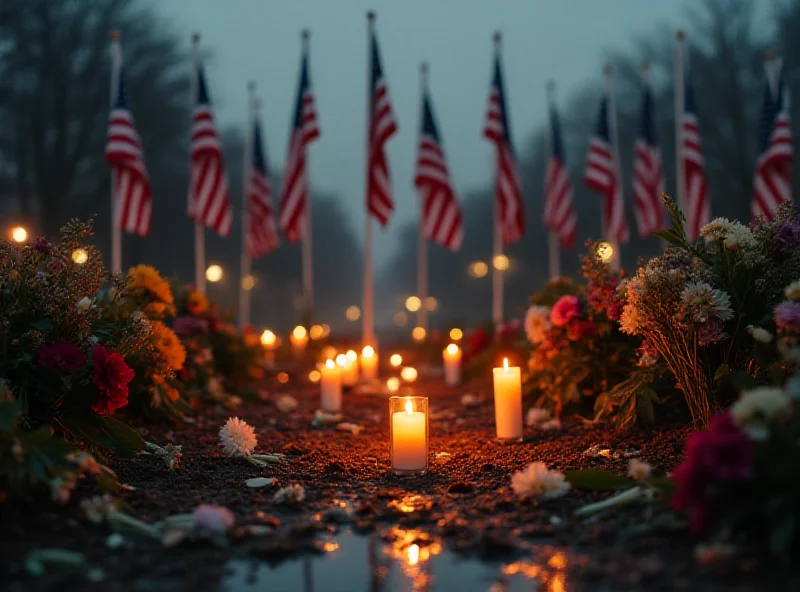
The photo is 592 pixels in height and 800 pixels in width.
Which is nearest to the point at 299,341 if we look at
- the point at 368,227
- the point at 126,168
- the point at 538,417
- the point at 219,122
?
the point at 368,227

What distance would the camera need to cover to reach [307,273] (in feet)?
51.1

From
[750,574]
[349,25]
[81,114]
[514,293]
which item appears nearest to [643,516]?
[750,574]

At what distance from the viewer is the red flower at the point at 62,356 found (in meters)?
3.72

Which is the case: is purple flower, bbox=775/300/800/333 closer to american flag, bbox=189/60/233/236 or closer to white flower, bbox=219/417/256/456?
white flower, bbox=219/417/256/456

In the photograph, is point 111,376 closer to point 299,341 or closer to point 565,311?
point 565,311

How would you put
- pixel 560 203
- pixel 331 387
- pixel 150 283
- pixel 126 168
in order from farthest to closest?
pixel 560 203 → pixel 126 168 → pixel 331 387 → pixel 150 283

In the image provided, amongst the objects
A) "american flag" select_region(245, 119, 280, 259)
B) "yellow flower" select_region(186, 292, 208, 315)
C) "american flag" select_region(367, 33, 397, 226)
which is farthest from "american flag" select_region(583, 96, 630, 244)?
"yellow flower" select_region(186, 292, 208, 315)

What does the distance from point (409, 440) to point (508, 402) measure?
1241 millimetres

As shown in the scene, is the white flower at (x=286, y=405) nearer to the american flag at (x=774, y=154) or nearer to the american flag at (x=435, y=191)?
the american flag at (x=435, y=191)

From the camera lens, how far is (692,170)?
11.9 m

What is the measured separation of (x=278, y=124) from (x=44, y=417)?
422ft

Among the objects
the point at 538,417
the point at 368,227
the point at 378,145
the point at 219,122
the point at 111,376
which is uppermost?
the point at 219,122

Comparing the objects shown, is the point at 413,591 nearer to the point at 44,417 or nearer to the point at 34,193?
the point at 44,417

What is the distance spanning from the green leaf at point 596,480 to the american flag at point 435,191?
8644mm
